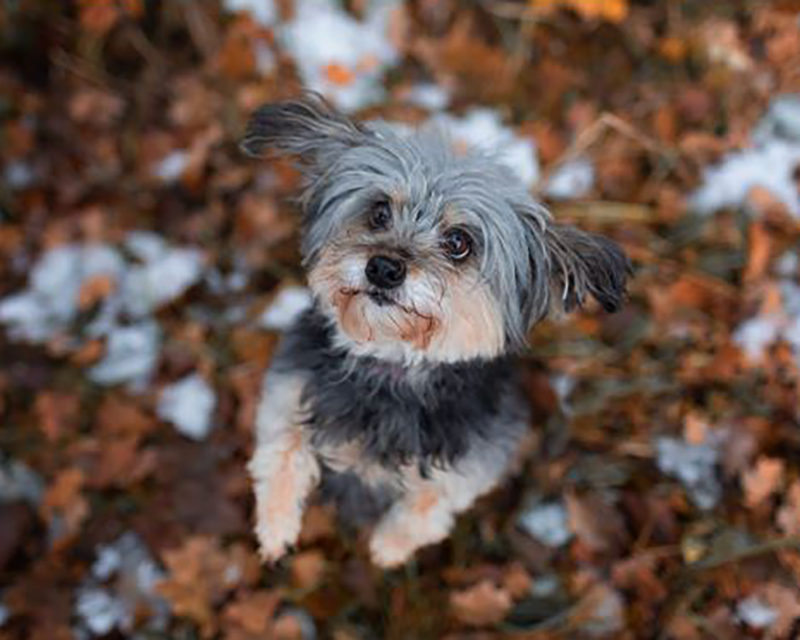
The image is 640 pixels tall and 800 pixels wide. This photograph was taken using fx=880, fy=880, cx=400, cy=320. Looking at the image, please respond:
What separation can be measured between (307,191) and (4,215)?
9.53 ft

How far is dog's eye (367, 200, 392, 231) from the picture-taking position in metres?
2.88

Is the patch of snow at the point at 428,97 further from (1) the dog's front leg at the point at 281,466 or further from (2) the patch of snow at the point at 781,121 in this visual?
(1) the dog's front leg at the point at 281,466

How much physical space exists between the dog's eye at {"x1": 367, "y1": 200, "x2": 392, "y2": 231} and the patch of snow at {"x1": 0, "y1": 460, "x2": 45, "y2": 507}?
2504 millimetres

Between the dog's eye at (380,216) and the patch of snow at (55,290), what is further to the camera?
the patch of snow at (55,290)

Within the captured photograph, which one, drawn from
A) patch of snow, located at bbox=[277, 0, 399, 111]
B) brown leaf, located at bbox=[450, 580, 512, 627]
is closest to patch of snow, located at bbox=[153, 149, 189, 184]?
patch of snow, located at bbox=[277, 0, 399, 111]

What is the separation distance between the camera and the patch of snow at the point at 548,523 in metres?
4.19

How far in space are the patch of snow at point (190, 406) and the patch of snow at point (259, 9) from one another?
2.11 m

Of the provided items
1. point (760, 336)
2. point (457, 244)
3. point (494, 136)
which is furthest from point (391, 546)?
point (494, 136)

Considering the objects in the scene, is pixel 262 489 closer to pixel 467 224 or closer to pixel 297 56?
pixel 467 224

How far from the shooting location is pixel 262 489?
10.5 feet

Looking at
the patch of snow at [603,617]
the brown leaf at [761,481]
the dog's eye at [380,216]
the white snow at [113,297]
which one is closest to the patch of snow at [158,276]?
the white snow at [113,297]

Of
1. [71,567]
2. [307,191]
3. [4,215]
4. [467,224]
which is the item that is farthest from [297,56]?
[71,567]

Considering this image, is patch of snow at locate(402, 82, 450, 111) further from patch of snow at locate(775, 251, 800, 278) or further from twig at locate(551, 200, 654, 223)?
patch of snow at locate(775, 251, 800, 278)

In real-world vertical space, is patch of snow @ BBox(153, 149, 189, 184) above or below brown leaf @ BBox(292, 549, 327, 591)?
above
